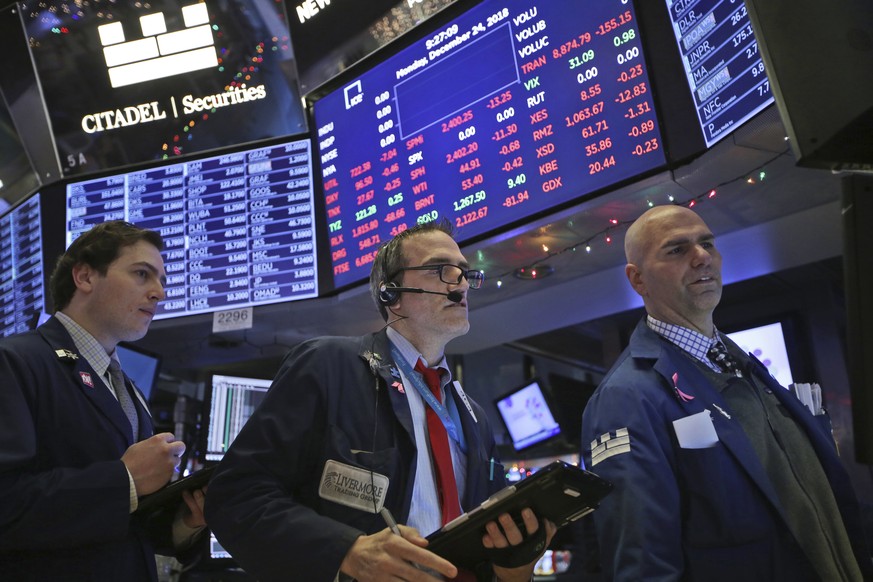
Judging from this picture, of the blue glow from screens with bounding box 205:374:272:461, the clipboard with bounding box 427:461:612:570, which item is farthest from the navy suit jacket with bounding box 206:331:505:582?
the blue glow from screens with bounding box 205:374:272:461

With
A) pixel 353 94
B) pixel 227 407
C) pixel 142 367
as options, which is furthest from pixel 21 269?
pixel 353 94

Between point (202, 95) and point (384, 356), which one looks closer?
point (384, 356)

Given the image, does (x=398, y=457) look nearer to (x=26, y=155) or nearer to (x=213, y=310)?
(x=213, y=310)

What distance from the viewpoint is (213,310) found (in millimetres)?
4547

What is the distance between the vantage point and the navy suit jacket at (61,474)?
1.78 metres

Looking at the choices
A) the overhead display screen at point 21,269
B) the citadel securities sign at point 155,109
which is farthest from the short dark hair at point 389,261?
the overhead display screen at point 21,269

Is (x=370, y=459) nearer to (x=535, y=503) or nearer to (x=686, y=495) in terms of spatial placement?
(x=535, y=503)

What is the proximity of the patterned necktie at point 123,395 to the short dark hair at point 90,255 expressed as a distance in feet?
0.90

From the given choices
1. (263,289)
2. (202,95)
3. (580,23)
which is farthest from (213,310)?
(580,23)

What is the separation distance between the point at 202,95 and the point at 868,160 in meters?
4.38

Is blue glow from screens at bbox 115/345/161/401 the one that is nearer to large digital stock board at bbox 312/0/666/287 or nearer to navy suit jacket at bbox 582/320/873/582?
large digital stock board at bbox 312/0/666/287

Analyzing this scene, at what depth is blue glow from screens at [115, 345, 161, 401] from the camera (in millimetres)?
4422

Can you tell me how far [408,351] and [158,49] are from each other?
3744 millimetres

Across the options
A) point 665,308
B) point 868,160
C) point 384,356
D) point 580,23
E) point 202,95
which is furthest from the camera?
point 202,95
